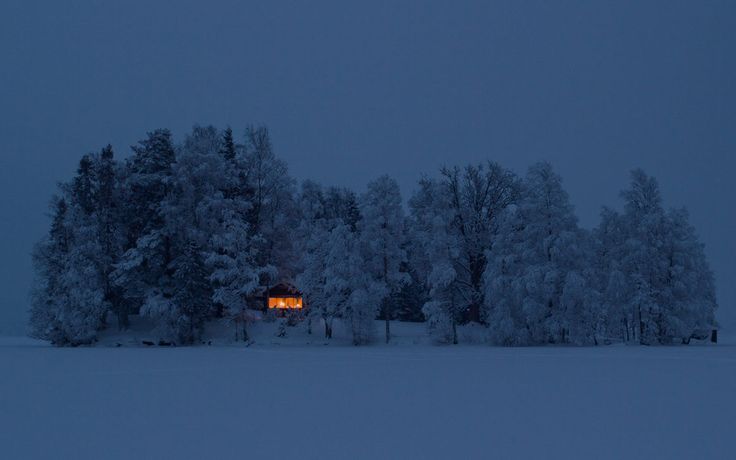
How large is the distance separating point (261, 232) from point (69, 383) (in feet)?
110

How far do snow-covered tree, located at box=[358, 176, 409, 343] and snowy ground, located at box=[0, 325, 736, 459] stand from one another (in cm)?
2515

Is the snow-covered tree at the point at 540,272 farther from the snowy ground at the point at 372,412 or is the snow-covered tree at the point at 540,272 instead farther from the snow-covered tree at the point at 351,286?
the snowy ground at the point at 372,412

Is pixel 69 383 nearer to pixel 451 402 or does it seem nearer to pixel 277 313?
pixel 451 402

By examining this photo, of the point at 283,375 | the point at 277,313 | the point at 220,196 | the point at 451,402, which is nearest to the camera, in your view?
the point at 451,402

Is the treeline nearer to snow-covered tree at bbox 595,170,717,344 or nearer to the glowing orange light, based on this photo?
snow-covered tree at bbox 595,170,717,344

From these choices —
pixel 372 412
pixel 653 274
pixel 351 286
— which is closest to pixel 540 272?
pixel 653 274

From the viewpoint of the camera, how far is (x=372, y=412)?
14836 mm

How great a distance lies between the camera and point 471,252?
54000mm

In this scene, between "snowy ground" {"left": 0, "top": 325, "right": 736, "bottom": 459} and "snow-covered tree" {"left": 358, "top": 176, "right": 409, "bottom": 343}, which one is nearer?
"snowy ground" {"left": 0, "top": 325, "right": 736, "bottom": 459}

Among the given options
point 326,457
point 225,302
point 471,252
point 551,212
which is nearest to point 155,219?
point 225,302

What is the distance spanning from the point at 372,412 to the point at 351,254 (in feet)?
117

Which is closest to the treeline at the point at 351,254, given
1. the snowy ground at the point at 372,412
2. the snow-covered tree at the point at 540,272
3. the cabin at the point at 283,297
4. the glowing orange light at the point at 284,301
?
the snow-covered tree at the point at 540,272

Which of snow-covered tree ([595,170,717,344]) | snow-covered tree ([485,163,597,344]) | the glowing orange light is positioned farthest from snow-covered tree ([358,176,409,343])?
snow-covered tree ([595,170,717,344])

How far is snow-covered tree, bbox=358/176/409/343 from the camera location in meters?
51.6
